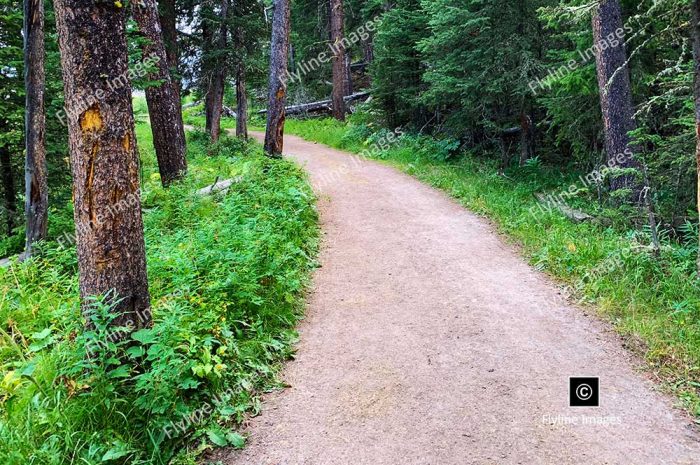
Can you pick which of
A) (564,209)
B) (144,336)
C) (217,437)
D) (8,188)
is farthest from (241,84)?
(217,437)

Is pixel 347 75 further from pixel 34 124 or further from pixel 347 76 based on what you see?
pixel 34 124

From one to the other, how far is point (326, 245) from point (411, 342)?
350 centimetres

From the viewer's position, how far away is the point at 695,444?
3.54 metres

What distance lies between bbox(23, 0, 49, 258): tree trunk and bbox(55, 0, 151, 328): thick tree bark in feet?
12.6

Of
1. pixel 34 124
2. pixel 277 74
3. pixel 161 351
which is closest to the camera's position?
pixel 161 351

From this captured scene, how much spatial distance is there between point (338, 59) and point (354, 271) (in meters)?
18.0

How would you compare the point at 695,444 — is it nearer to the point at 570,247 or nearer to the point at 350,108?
the point at 570,247

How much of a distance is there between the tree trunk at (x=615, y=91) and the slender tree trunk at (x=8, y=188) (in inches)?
446

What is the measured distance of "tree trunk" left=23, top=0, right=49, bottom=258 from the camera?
6.60 metres

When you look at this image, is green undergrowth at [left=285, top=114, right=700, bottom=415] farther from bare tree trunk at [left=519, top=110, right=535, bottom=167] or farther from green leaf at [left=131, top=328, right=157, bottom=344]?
green leaf at [left=131, top=328, right=157, bottom=344]

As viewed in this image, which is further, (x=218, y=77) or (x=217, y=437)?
(x=218, y=77)

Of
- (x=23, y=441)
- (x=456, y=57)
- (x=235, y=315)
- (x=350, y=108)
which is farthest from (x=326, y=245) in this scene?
(x=350, y=108)

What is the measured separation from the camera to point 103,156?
3.48 metres

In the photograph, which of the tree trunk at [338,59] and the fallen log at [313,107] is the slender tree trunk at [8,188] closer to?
the tree trunk at [338,59]
